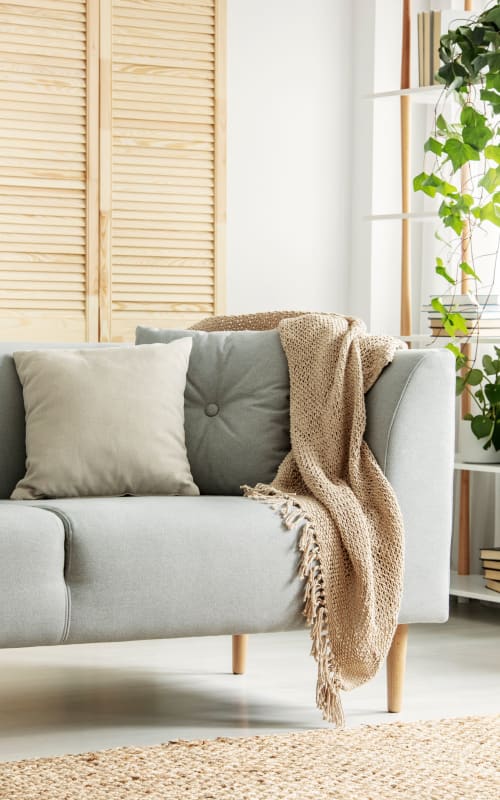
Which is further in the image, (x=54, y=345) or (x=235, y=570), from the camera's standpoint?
(x=54, y=345)

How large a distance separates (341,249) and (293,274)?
22 cm

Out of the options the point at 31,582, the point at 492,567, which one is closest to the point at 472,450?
the point at 492,567

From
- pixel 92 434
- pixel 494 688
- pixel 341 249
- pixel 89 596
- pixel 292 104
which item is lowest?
pixel 494 688

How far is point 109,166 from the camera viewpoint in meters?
4.04

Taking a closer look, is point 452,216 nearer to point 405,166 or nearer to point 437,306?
point 437,306

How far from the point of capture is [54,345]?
300 cm

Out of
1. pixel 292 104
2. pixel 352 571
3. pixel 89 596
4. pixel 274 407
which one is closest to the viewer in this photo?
pixel 89 596

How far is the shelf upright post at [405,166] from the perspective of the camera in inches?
156

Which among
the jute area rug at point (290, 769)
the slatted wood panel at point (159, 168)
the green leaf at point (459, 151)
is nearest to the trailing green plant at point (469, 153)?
the green leaf at point (459, 151)

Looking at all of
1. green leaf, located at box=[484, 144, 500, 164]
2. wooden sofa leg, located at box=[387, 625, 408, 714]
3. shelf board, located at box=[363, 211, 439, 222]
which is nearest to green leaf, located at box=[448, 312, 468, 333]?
shelf board, located at box=[363, 211, 439, 222]

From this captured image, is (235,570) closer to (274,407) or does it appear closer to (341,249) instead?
(274,407)

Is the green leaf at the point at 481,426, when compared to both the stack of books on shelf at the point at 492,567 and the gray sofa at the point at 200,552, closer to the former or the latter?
the stack of books on shelf at the point at 492,567

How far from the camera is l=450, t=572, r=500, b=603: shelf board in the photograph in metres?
3.58

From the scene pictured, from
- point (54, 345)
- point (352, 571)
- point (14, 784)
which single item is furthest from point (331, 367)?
point (14, 784)
